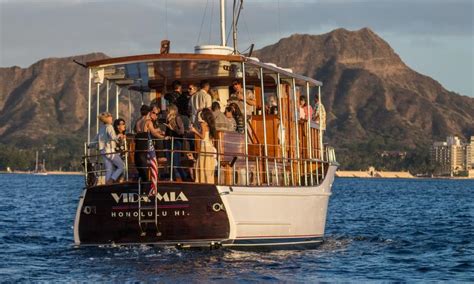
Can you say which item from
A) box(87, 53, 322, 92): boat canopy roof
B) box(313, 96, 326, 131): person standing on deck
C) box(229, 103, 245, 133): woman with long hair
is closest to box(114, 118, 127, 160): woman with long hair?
box(87, 53, 322, 92): boat canopy roof

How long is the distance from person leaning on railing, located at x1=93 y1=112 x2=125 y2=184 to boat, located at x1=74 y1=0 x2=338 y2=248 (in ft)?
0.70

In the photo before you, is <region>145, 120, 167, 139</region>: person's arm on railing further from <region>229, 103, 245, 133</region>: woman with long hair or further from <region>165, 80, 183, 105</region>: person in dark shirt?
<region>229, 103, 245, 133</region>: woman with long hair

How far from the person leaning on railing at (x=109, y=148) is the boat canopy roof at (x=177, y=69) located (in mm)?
1536

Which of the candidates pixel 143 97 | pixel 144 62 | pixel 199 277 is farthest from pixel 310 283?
pixel 143 97

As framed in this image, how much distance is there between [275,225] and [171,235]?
2.66 meters

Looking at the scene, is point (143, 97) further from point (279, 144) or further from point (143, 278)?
point (143, 278)

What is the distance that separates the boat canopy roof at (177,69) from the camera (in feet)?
77.4

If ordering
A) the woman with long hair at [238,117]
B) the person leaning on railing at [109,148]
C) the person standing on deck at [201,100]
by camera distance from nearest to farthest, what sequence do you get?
the person leaning on railing at [109,148] < the person standing on deck at [201,100] < the woman with long hair at [238,117]

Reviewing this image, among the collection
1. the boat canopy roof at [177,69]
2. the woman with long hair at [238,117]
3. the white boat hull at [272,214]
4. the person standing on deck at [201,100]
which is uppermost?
the boat canopy roof at [177,69]

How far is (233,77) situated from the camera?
26094 millimetres

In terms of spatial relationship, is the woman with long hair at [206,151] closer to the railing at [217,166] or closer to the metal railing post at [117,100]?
the railing at [217,166]

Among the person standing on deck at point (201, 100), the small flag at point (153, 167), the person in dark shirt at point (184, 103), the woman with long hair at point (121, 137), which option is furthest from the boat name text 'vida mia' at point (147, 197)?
the person in dark shirt at point (184, 103)

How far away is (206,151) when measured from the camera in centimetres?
2275

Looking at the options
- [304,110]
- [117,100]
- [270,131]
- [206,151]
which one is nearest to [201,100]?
[206,151]
